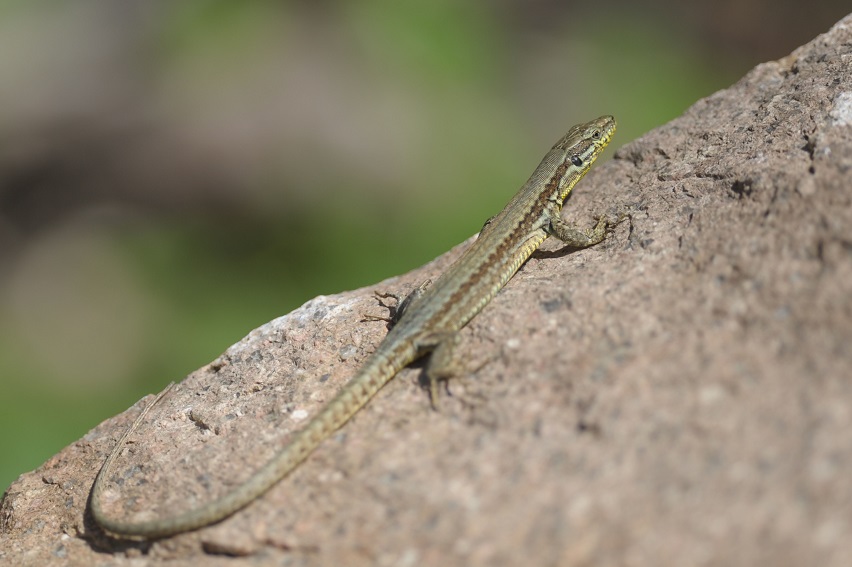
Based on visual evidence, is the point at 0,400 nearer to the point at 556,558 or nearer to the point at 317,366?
the point at 317,366

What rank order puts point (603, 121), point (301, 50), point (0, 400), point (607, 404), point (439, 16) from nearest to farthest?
1. point (607, 404)
2. point (603, 121)
3. point (0, 400)
4. point (439, 16)
5. point (301, 50)

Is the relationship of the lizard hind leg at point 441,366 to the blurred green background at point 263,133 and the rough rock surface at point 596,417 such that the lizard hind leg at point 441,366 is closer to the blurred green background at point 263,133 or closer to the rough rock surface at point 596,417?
the rough rock surface at point 596,417

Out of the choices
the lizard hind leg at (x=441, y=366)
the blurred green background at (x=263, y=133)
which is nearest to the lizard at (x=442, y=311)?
the lizard hind leg at (x=441, y=366)

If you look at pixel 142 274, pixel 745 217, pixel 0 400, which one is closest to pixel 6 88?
pixel 142 274

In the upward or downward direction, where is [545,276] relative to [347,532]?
upward

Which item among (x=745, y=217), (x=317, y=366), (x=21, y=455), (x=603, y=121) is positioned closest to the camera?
(x=745, y=217)

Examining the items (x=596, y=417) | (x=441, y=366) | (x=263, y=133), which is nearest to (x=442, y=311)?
(x=441, y=366)

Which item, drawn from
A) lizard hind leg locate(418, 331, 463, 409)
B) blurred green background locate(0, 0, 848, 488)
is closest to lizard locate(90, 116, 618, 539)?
lizard hind leg locate(418, 331, 463, 409)

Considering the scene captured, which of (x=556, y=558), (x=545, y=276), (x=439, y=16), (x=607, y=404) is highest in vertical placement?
(x=439, y=16)

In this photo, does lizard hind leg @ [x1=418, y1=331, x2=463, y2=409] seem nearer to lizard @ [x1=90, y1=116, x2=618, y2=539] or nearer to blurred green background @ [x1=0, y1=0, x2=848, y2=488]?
lizard @ [x1=90, y1=116, x2=618, y2=539]
